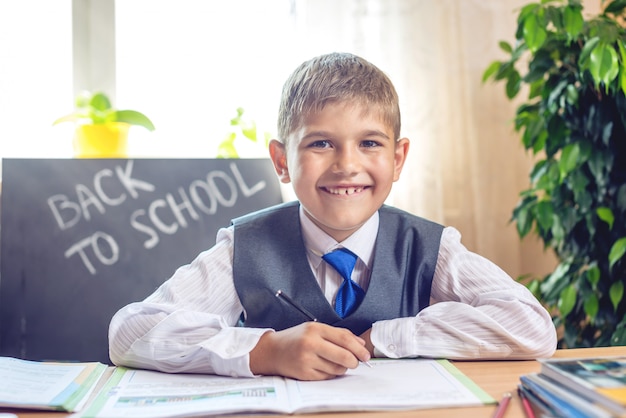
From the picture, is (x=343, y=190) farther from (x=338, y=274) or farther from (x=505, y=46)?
(x=505, y=46)

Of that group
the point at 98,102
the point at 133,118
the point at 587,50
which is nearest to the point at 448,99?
the point at 587,50

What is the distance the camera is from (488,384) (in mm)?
821

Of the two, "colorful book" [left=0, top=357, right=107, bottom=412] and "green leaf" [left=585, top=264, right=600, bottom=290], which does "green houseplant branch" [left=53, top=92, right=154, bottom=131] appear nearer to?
"colorful book" [left=0, top=357, right=107, bottom=412]

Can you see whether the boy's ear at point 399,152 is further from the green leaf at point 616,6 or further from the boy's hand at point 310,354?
the green leaf at point 616,6

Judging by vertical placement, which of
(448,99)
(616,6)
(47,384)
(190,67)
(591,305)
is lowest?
(591,305)

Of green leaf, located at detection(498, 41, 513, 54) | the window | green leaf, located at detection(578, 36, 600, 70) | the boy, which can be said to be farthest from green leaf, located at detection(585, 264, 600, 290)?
the window

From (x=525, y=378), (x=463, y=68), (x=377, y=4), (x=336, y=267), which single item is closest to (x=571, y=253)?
(x=463, y=68)

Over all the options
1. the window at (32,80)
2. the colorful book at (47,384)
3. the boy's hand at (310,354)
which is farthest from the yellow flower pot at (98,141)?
the boy's hand at (310,354)

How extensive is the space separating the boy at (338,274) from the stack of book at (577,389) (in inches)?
8.0

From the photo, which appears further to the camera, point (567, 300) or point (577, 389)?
point (567, 300)

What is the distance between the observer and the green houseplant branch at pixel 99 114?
203cm

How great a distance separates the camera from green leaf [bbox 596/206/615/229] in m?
1.87

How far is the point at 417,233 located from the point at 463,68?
125 centimetres

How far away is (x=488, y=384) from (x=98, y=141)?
5.08 ft
